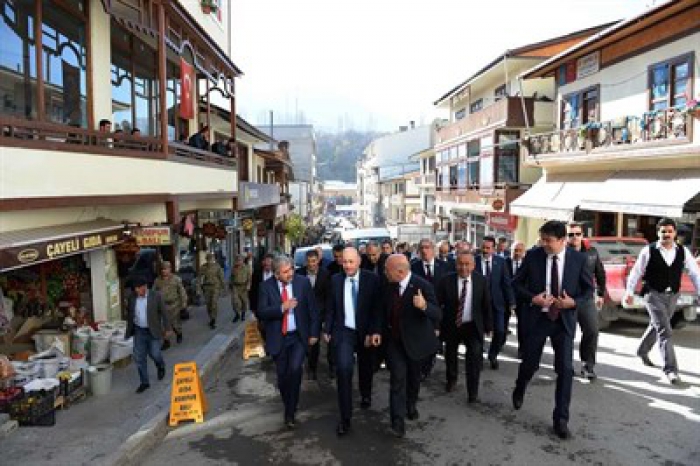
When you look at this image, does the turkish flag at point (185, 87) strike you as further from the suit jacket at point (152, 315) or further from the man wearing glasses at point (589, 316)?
the man wearing glasses at point (589, 316)

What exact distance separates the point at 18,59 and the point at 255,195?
1350 cm

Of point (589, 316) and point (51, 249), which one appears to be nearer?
point (51, 249)

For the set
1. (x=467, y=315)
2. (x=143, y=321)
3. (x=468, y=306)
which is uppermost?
(x=468, y=306)

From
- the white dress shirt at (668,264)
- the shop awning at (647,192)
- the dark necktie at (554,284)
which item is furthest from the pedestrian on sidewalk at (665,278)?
the shop awning at (647,192)

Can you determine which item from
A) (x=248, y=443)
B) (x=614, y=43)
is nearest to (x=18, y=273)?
(x=248, y=443)

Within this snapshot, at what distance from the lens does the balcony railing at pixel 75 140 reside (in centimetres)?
665

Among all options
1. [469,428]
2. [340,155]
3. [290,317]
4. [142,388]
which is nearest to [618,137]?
[469,428]

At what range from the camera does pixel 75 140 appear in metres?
8.19

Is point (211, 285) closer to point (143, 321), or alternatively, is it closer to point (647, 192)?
point (143, 321)

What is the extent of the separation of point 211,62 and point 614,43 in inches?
477

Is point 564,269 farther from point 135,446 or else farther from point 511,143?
point 511,143

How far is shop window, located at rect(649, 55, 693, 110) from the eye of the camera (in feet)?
46.3

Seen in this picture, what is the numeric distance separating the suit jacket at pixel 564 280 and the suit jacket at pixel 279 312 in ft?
7.22

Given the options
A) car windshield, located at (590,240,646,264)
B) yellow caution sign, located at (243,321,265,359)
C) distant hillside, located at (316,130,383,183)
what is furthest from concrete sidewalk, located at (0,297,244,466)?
distant hillside, located at (316,130,383,183)
